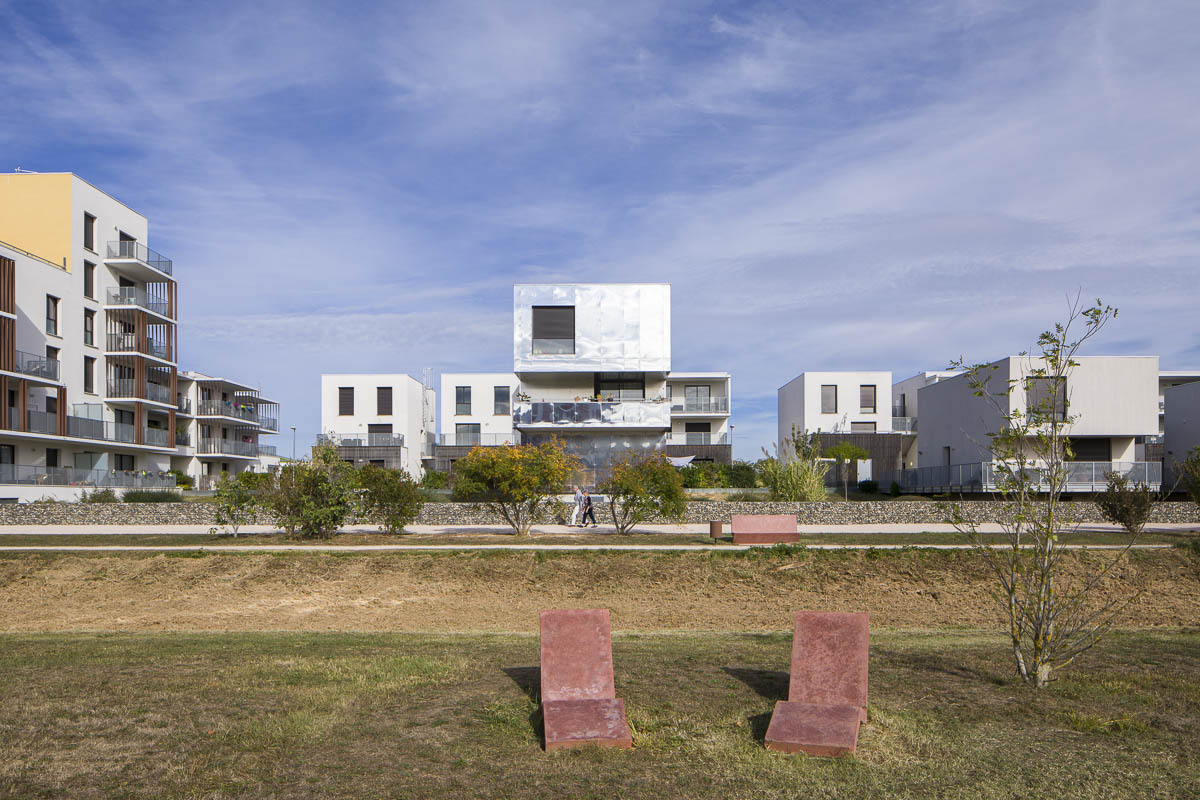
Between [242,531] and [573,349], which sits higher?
[573,349]

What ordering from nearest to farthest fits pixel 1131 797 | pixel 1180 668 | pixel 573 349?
pixel 1131 797, pixel 1180 668, pixel 573 349

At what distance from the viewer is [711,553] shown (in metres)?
18.6

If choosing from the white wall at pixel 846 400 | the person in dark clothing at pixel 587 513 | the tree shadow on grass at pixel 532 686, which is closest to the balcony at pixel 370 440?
the white wall at pixel 846 400

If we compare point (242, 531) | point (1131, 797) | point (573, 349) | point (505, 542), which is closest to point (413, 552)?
point (505, 542)

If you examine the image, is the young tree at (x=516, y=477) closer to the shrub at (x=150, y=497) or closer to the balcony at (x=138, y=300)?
the shrub at (x=150, y=497)

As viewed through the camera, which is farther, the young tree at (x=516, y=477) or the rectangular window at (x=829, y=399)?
the rectangular window at (x=829, y=399)

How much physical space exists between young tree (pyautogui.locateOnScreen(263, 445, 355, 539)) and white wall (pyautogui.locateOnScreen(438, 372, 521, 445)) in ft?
158

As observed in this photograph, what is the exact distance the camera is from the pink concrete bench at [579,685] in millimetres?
6199

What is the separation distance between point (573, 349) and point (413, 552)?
22091 mm

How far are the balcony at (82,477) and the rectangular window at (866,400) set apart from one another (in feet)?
148

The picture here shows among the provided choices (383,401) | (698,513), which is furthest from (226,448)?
(698,513)

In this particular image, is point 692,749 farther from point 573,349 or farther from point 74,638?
point 573,349

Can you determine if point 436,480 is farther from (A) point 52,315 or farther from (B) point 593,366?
(A) point 52,315

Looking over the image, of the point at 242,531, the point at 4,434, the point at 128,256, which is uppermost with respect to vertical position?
the point at 128,256
